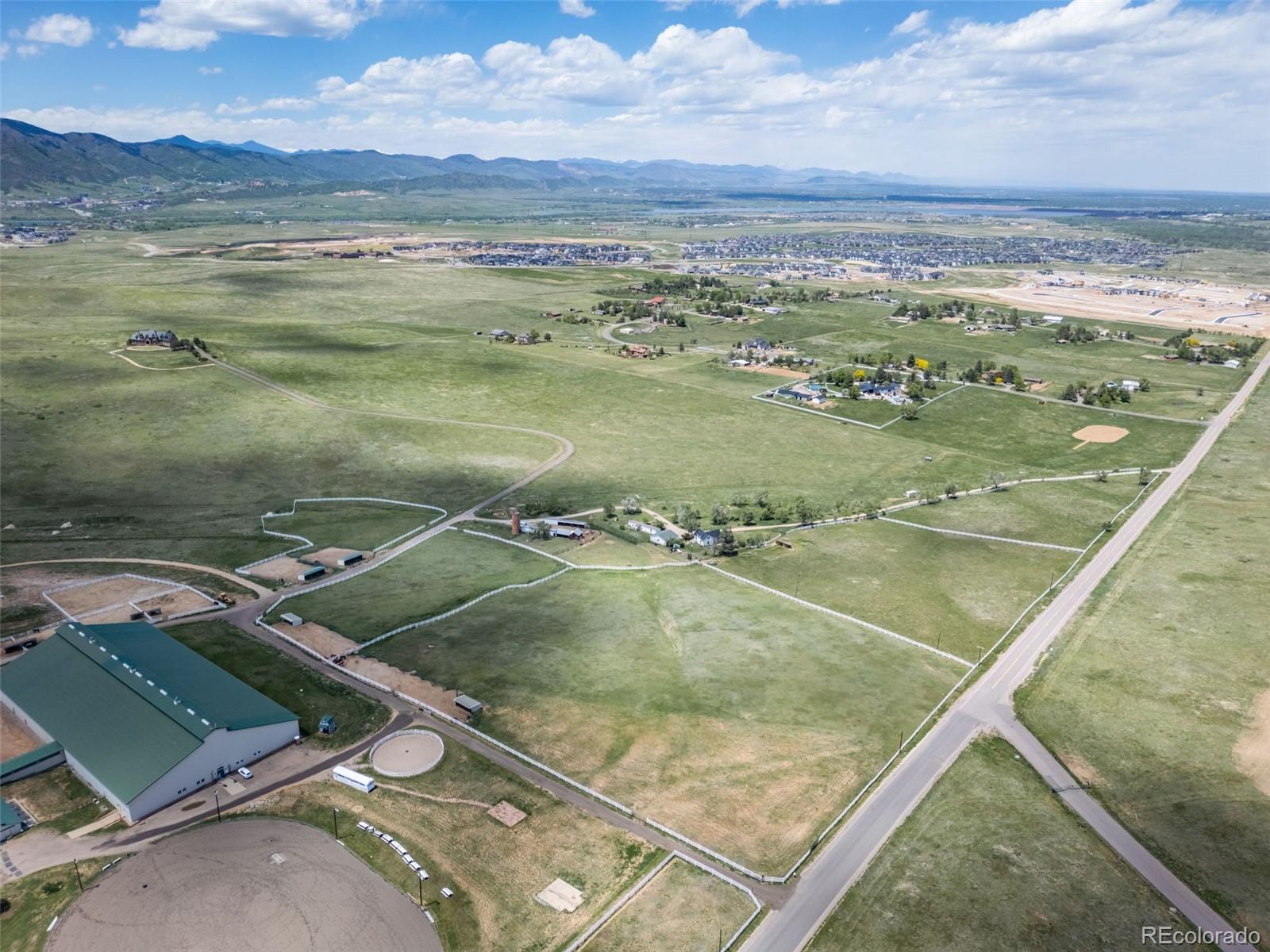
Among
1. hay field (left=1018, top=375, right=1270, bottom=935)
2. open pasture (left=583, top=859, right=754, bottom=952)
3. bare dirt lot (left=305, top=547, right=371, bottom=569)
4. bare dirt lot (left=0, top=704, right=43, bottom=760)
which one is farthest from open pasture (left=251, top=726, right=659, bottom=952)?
bare dirt lot (left=305, top=547, right=371, bottom=569)

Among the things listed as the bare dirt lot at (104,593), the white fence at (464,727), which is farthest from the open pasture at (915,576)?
the bare dirt lot at (104,593)

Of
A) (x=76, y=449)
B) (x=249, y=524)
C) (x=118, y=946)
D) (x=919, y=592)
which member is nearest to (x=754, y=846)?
(x=118, y=946)

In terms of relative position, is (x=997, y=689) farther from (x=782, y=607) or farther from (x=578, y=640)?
(x=578, y=640)

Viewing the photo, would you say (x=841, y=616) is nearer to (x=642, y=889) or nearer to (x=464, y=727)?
(x=464, y=727)

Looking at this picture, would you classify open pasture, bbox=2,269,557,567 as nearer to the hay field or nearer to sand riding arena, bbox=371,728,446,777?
sand riding arena, bbox=371,728,446,777

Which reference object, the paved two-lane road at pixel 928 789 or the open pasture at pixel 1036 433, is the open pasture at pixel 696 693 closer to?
the paved two-lane road at pixel 928 789

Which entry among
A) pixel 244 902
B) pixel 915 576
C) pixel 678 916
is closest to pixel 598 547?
pixel 915 576
